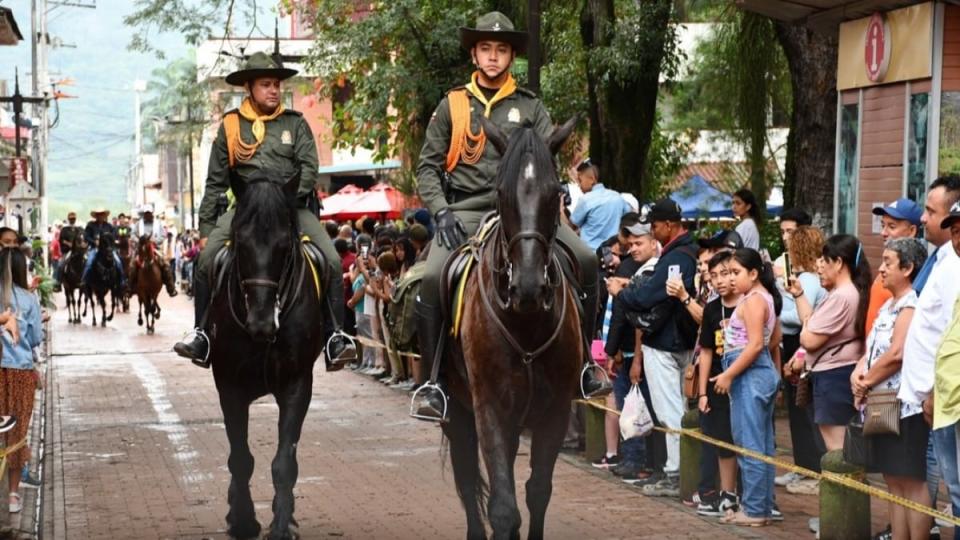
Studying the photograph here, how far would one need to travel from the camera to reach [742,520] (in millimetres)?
11141

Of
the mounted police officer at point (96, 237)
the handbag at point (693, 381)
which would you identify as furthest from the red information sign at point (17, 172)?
the handbag at point (693, 381)

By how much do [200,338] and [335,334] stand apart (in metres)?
0.94

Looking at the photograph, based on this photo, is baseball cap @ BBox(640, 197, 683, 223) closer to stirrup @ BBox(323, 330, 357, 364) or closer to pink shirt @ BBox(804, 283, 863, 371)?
pink shirt @ BBox(804, 283, 863, 371)

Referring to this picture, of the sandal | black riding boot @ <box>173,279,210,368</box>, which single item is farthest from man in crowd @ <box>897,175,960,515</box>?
black riding boot @ <box>173,279,210,368</box>

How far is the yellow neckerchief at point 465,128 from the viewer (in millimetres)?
10109

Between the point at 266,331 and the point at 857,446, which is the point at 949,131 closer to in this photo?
the point at 857,446

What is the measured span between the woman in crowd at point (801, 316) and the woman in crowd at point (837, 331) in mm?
733

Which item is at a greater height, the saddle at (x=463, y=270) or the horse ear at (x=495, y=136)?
the horse ear at (x=495, y=136)

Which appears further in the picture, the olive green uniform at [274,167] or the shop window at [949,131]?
the shop window at [949,131]

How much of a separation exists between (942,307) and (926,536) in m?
1.43

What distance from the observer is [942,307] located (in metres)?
8.46

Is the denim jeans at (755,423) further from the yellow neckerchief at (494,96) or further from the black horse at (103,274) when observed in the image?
the black horse at (103,274)

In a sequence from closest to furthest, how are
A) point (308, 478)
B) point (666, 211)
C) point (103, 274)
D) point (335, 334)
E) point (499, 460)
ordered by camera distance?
point (499, 460)
point (335, 334)
point (666, 211)
point (308, 478)
point (103, 274)

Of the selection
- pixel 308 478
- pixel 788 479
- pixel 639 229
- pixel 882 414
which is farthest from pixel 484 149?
pixel 308 478
